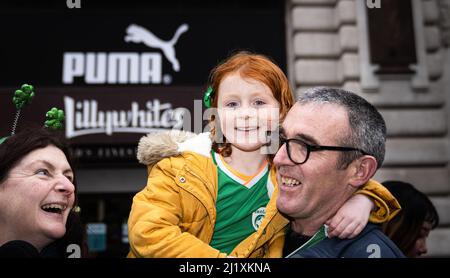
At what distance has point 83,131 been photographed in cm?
546

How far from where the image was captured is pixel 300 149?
164cm

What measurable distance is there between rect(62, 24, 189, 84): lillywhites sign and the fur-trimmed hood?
364 cm

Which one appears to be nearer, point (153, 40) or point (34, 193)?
point (34, 193)

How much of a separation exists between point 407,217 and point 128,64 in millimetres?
3967

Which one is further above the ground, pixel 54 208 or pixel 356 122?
pixel 356 122

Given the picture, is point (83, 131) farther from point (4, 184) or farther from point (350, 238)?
point (350, 238)

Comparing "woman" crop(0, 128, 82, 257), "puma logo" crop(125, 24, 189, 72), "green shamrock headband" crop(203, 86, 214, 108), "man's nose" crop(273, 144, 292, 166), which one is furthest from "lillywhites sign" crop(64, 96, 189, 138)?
"man's nose" crop(273, 144, 292, 166)

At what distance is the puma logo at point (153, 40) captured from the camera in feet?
17.7

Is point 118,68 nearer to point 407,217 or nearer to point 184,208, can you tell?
point 407,217

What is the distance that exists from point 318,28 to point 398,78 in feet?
4.78

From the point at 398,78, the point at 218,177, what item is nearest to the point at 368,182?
the point at 218,177

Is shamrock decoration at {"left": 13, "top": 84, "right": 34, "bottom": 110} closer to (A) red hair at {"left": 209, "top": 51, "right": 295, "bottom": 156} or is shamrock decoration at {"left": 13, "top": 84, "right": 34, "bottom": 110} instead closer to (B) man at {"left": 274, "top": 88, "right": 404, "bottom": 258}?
(A) red hair at {"left": 209, "top": 51, "right": 295, "bottom": 156}

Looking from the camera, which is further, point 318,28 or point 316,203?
point 318,28

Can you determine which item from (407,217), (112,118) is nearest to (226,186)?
(407,217)
